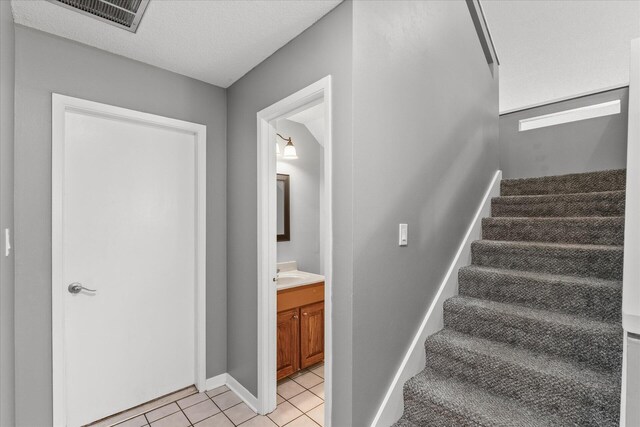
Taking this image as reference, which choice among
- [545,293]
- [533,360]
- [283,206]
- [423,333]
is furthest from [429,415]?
[283,206]

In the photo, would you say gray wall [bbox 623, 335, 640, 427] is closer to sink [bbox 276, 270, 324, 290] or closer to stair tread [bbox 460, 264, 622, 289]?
stair tread [bbox 460, 264, 622, 289]

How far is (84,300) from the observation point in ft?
6.30

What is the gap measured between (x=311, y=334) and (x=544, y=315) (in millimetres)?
1727

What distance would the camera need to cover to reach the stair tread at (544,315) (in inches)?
57.5

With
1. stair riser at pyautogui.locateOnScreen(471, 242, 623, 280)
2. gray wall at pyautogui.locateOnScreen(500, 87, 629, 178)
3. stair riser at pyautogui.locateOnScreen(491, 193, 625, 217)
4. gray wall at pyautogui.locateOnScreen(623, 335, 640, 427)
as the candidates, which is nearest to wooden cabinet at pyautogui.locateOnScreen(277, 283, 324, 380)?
stair riser at pyautogui.locateOnScreen(471, 242, 623, 280)

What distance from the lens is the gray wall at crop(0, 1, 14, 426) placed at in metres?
1.26

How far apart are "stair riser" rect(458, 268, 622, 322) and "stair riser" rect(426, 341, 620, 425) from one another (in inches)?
19.9

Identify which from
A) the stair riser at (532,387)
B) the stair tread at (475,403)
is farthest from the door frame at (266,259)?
the stair riser at (532,387)

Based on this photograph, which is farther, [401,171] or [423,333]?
[423,333]

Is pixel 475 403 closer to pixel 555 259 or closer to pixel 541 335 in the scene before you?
pixel 541 335

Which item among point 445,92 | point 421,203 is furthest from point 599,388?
point 445,92

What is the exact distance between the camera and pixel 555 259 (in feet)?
6.30

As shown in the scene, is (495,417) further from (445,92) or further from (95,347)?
(95,347)

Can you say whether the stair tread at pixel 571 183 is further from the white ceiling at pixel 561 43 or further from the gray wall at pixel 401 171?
the white ceiling at pixel 561 43
